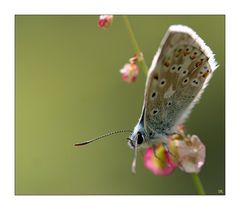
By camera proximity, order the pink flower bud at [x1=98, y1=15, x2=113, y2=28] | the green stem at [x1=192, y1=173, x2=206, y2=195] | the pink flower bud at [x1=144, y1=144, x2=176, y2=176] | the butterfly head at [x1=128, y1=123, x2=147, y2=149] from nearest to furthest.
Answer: the green stem at [x1=192, y1=173, x2=206, y2=195] → the pink flower bud at [x1=98, y1=15, x2=113, y2=28] → the pink flower bud at [x1=144, y1=144, x2=176, y2=176] → the butterfly head at [x1=128, y1=123, x2=147, y2=149]

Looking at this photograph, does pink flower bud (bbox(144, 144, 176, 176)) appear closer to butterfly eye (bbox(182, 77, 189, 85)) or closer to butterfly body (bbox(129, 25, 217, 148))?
butterfly body (bbox(129, 25, 217, 148))

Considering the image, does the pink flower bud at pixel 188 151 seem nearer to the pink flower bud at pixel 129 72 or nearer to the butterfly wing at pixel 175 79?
the butterfly wing at pixel 175 79

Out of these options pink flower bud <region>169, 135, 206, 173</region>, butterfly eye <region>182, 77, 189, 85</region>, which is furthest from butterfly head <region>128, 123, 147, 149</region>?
butterfly eye <region>182, 77, 189, 85</region>

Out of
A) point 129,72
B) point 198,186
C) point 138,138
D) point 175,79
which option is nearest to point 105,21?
point 129,72

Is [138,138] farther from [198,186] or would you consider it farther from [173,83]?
[198,186]

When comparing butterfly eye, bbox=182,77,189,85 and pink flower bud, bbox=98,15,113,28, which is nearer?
pink flower bud, bbox=98,15,113,28

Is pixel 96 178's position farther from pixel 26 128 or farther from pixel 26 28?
pixel 26 28

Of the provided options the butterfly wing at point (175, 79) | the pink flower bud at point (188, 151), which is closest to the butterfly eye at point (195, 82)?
the butterfly wing at point (175, 79)

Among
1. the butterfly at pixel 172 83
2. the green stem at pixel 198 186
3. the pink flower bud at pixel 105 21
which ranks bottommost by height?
the green stem at pixel 198 186
